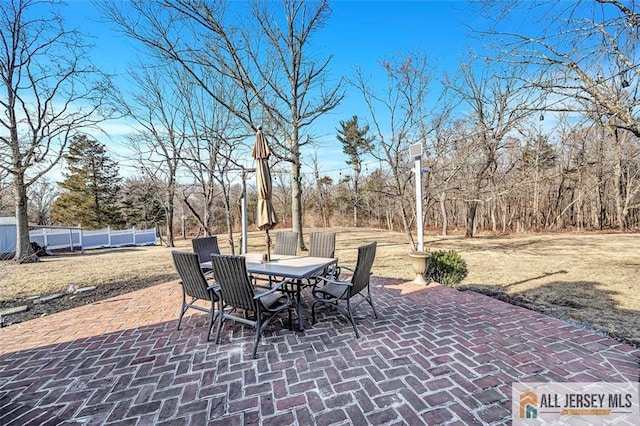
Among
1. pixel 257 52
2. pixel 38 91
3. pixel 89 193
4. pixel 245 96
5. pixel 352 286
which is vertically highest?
pixel 257 52

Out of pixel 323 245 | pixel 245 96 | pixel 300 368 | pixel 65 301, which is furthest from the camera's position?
pixel 245 96

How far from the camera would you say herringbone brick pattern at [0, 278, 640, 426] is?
1838 mm

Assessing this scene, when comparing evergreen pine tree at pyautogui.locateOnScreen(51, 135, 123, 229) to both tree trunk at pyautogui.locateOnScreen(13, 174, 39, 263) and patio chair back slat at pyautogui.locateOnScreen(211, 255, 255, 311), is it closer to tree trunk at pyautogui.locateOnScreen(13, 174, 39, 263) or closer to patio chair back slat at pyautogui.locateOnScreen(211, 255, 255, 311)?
tree trunk at pyautogui.locateOnScreen(13, 174, 39, 263)

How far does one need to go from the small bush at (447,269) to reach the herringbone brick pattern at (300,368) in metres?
1.42

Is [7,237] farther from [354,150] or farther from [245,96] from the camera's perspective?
[354,150]

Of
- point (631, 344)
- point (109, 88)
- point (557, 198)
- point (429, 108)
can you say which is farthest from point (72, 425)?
point (557, 198)

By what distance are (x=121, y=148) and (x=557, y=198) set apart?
21.8m

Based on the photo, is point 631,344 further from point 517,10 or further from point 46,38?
point 46,38

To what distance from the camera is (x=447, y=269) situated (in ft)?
16.6

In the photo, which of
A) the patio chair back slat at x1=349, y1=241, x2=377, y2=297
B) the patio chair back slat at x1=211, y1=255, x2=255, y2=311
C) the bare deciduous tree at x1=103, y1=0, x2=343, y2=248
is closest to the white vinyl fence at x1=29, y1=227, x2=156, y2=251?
the bare deciduous tree at x1=103, y1=0, x2=343, y2=248

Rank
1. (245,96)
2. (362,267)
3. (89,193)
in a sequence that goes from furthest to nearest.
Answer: (89,193)
(245,96)
(362,267)

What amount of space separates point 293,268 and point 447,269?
3.29 meters

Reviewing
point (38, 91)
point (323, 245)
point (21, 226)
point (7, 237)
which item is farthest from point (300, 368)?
point (7, 237)

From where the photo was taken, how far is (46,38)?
26.9ft
